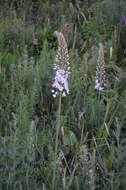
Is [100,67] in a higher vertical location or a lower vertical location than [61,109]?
higher

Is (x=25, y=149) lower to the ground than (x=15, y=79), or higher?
lower

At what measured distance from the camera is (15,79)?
11.4 ft

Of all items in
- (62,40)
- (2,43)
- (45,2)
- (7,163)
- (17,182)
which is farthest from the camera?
(45,2)

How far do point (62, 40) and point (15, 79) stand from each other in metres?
1.60

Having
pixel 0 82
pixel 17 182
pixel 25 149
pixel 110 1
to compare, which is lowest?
pixel 17 182

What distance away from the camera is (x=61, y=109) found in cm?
321

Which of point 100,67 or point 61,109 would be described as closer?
point 100,67

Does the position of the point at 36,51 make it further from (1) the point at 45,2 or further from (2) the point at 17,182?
(2) the point at 17,182

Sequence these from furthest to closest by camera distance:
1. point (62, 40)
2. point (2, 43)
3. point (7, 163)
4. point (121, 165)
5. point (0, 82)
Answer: point (2, 43) → point (0, 82) → point (121, 165) → point (7, 163) → point (62, 40)

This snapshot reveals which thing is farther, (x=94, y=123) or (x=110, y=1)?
(x=110, y=1)

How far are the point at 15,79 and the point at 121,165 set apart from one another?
4.70 ft

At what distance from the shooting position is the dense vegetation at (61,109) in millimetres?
2365

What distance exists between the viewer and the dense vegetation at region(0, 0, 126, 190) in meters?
2.37

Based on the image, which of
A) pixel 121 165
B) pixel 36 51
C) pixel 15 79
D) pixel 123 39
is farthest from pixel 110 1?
pixel 121 165
